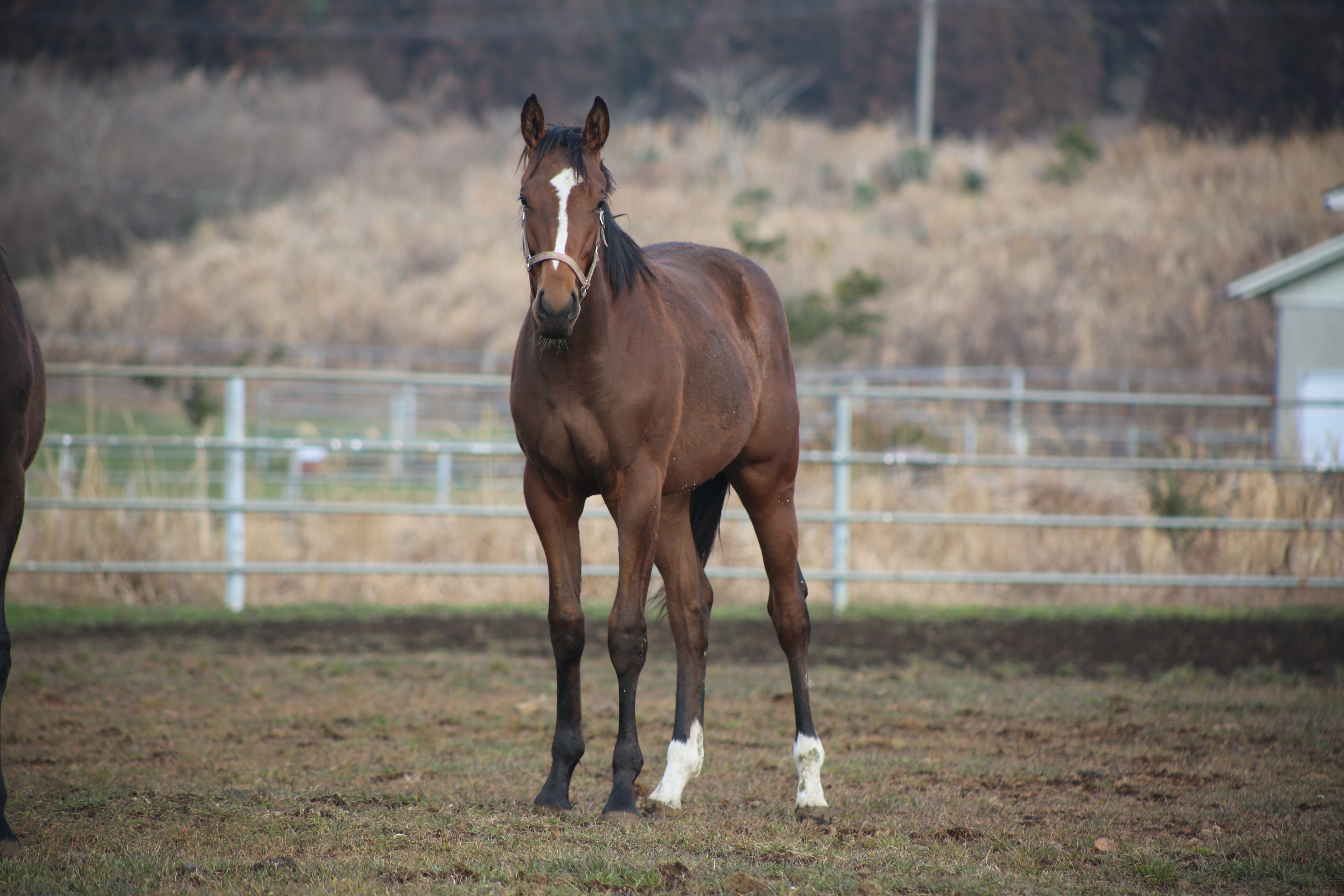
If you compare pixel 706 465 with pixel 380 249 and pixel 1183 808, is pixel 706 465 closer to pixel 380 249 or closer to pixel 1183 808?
pixel 1183 808

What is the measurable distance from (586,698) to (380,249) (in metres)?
28.3

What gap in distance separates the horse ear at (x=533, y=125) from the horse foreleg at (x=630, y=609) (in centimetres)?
103

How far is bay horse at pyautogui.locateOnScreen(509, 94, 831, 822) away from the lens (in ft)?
10.6

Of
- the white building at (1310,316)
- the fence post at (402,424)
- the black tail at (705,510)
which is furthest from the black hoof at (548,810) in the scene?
the white building at (1310,316)

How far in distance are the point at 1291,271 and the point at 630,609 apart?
1319 cm

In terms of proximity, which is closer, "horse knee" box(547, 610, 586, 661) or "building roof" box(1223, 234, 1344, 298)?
"horse knee" box(547, 610, 586, 661)

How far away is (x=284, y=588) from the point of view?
29.2 feet

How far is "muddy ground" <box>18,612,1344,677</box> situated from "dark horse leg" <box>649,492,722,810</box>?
2.68 m

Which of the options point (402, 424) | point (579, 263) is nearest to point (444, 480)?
point (402, 424)

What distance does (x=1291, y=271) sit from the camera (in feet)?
45.3

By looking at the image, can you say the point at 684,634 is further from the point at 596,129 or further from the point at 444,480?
the point at 444,480

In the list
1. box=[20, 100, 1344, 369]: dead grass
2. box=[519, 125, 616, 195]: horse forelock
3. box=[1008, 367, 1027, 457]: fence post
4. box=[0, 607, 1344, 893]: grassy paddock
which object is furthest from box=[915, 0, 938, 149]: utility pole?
box=[519, 125, 616, 195]: horse forelock

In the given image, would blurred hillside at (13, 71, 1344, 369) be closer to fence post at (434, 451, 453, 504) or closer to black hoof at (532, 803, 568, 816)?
fence post at (434, 451, 453, 504)

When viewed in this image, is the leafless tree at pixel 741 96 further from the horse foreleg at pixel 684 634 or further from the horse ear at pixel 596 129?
the horse ear at pixel 596 129
